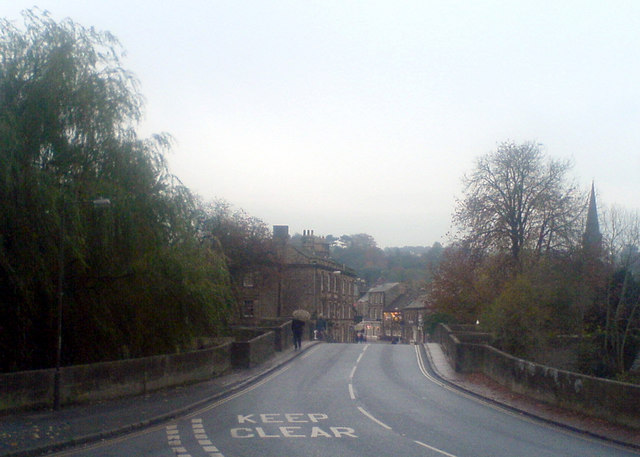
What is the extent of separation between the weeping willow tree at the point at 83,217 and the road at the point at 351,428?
15.0 ft

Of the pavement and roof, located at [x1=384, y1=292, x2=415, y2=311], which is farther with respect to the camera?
roof, located at [x1=384, y1=292, x2=415, y2=311]

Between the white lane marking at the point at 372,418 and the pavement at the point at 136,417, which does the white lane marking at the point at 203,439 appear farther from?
the white lane marking at the point at 372,418

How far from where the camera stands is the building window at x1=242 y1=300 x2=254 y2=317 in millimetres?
68750

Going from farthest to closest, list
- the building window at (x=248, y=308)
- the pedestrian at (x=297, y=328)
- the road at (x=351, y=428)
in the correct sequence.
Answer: the building window at (x=248, y=308), the pedestrian at (x=297, y=328), the road at (x=351, y=428)

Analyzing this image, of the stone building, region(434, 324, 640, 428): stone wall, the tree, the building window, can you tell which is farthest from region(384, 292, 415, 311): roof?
region(434, 324, 640, 428): stone wall

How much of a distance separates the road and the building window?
44.2 meters

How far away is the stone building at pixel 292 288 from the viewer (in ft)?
215

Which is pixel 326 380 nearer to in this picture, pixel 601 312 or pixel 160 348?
pixel 160 348

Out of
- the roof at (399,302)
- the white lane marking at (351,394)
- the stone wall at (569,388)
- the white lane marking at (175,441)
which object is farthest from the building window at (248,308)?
the white lane marking at (175,441)

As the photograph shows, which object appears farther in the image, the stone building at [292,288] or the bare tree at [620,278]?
the stone building at [292,288]

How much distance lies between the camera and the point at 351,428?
14633 mm

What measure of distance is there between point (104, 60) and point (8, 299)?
798cm

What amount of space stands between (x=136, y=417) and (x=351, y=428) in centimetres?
A: 482

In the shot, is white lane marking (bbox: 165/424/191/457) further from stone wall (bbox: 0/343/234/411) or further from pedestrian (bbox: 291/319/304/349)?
pedestrian (bbox: 291/319/304/349)
